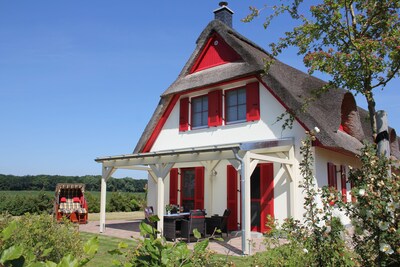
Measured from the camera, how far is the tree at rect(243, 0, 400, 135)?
7.46 m

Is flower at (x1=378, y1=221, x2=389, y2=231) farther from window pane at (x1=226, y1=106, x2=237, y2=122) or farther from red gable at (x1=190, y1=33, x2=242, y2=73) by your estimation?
red gable at (x1=190, y1=33, x2=242, y2=73)

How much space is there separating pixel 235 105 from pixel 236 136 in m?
1.08

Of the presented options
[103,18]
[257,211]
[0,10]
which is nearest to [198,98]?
[257,211]

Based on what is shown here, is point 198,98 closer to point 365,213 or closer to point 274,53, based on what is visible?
point 274,53

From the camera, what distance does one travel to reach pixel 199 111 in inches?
507

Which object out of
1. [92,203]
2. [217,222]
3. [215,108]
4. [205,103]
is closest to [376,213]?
[217,222]

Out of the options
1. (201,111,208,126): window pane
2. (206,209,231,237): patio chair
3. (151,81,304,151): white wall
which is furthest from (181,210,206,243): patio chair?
(201,111,208,126): window pane

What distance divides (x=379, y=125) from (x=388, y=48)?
189 centimetres

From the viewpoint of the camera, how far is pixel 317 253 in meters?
3.27

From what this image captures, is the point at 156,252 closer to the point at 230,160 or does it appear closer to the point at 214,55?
the point at 230,160

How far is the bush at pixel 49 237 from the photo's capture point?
468 centimetres

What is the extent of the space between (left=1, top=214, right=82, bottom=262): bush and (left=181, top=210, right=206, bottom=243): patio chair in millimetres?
4284

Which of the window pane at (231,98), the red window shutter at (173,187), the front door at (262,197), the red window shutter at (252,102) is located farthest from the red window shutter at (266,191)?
the red window shutter at (173,187)

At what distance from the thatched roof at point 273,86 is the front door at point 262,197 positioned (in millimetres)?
1834
